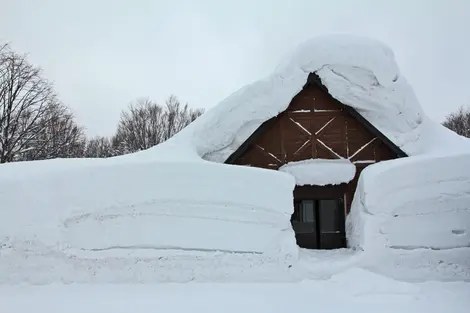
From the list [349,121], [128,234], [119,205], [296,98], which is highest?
[296,98]

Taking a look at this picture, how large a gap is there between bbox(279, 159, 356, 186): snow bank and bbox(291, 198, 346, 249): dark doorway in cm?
73

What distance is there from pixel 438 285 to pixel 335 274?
1.93 metres

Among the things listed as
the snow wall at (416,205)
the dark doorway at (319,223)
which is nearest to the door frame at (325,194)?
the dark doorway at (319,223)

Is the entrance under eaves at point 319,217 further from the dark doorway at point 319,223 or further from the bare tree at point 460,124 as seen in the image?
the bare tree at point 460,124

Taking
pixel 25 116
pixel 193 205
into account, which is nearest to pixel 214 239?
pixel 193 205

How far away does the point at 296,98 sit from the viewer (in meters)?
10.7

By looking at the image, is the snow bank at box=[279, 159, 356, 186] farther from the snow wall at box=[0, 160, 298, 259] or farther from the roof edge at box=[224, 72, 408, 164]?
the snow wall at box=[0, 160, 298, 259]

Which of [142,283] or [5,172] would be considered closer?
[142,283]

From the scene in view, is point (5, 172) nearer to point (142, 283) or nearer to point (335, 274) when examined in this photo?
point (142, 283)

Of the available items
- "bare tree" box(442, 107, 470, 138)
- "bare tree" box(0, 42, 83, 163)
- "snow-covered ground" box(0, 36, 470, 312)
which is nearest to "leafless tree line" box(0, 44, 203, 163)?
"bare tree" box(0, 42, 83, 163)

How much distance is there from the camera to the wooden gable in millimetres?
10531

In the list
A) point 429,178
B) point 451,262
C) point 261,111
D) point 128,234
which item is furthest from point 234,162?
point 451,262

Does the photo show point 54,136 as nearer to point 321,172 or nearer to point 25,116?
point 25,116

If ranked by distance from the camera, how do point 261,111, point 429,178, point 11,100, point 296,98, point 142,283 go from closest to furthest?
1. point 142,283
2. point 429,178
3. point 261,111
4. point 296,98
5. point 11,100
